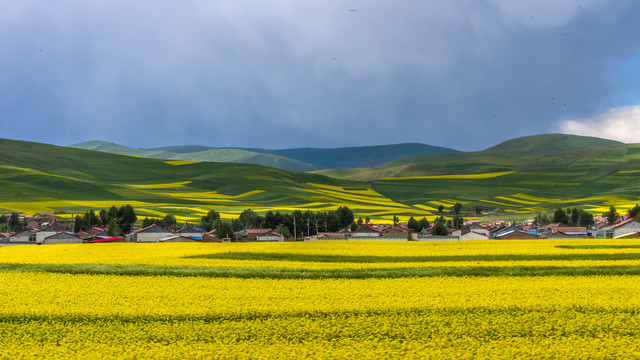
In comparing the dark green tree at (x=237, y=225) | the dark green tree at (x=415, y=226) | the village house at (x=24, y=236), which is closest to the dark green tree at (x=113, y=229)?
the village house at (x=24, y=236)

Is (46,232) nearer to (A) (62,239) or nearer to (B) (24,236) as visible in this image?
(B) (24,236)

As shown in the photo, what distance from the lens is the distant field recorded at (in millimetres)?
18625

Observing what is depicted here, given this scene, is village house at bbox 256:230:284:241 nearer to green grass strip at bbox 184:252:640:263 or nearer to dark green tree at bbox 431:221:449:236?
dark green tree at bbox 431:221:449:236

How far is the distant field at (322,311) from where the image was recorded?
61.1ft

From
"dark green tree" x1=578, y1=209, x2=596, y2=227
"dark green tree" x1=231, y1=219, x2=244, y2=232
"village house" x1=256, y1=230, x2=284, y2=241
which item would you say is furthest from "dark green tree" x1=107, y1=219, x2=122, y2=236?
"dark green tree" x1=578, y1=209, x2=596, y2=227

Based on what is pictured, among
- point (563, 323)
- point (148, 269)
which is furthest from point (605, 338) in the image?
point (148, 269)

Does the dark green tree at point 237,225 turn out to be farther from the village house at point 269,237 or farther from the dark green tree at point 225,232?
the village house at point 269,237

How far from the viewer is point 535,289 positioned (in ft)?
92.6

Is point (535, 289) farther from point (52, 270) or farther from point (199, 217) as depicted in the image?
point (199, 217)

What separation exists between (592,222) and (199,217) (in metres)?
108

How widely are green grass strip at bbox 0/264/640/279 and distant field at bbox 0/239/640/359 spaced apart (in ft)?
0.27

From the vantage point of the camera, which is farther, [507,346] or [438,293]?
[438,293]

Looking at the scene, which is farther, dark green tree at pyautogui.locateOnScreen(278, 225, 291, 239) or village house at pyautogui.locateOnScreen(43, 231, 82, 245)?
dark green tree at pyautogui.locateOnScreen(278, 225, 291, 239)

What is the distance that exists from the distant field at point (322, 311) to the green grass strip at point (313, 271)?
81mm
